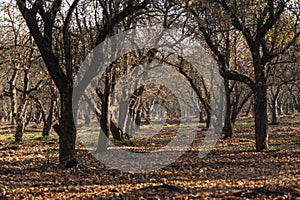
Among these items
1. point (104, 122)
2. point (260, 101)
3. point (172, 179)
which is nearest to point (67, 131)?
point (172, 179)

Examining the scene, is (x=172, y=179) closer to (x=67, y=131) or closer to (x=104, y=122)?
(x=67, y=131)

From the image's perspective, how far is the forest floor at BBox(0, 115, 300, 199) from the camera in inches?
340

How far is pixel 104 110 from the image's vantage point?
1888 centimetres

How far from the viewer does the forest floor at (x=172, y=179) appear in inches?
340

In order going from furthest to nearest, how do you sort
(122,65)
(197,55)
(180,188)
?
1. (197,55)
2. (122,65)
3. (180,188)

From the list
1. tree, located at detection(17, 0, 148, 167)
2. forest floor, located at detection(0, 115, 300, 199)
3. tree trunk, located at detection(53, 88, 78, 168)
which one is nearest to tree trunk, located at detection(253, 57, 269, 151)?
forest floor, located at detection(0, 115, 300, 199)

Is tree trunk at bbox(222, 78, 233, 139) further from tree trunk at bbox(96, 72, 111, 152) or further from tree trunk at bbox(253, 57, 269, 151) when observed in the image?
tree trunk at bbox(96, 72, 111, 152)

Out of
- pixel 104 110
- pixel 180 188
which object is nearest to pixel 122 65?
pixel 104 110

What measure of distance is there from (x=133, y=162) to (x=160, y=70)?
19.4 meters

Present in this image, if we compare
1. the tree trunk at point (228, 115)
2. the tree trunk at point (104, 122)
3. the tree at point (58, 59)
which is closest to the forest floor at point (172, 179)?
the tree at point (58, 59)

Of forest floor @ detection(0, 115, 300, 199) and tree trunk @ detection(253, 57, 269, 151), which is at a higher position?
tree trunk @ detection(253, 57, 269, 151)

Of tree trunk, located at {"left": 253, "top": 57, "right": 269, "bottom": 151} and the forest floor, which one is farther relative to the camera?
tree trunk, located at {"left": 253, "top": 57, "right": 269, "bottom": 151}

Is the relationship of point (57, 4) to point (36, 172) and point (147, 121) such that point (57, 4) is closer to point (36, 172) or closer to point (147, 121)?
point (36, 172)

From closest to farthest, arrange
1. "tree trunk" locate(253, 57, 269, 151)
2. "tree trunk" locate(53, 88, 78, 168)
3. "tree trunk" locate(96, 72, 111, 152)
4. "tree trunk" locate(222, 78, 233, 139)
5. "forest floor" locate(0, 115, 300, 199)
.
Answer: "forest floor" locate(0, 115, 300, 199) < "tree trunk" locate(53, 88, 78, 168) < "tree trunk" locate(253, 57, 269, 151) < "tree trunk" locate(96, 72, 111, 152) < "tree trunk" locate(222, 78, 233, 139)
